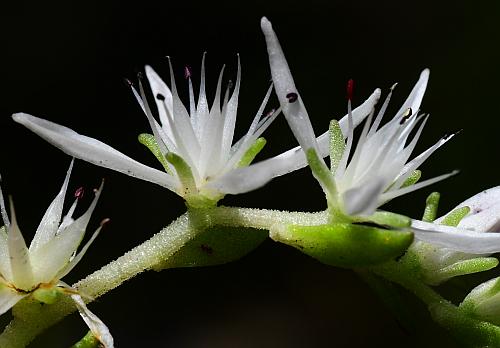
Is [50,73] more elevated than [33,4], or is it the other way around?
[33,4]

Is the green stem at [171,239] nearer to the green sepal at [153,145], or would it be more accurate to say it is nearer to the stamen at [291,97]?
the green sepal at [153,145]

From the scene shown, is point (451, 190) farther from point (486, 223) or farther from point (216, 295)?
point (486, 223)

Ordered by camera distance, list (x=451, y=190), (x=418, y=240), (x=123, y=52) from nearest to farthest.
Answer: (x=418, y=240)
(x=451, y=190)
(x=123, y=52)

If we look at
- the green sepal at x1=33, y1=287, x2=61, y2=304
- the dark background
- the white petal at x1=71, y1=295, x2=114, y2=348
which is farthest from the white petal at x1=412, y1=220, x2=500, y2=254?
the dark background

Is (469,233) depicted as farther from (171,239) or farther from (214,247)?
(171,239)

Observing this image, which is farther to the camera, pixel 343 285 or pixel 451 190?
pixel 343 285

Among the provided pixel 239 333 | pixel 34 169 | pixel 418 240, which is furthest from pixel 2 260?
pixel 239 333
